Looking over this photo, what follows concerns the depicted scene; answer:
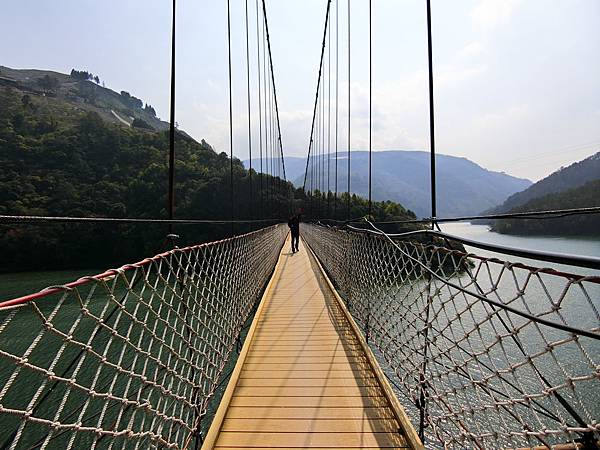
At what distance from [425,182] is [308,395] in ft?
549

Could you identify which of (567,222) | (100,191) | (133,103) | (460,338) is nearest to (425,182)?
(133,103)

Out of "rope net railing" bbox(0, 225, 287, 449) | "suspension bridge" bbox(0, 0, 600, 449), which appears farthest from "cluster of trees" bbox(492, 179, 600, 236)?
"rope net railing" bbox(0, 225, 287, 449)

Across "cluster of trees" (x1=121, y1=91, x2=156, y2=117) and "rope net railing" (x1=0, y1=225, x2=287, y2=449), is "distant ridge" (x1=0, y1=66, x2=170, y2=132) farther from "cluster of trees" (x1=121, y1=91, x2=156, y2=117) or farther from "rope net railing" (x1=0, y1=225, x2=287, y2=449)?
"rope net railing" (x1=0, y1=225, x2=287, y2=449)

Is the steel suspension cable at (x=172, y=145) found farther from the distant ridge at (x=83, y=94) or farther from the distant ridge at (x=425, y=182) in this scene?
the distant ridge at (x=425, y=182)

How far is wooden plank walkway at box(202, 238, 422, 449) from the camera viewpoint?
1240 mm

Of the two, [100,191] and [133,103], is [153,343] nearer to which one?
[100,191]

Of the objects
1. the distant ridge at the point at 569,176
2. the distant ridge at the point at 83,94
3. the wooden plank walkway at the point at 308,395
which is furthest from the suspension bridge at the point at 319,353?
the distant ridge at the point at 83,94

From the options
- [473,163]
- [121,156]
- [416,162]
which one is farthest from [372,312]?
[473,163]

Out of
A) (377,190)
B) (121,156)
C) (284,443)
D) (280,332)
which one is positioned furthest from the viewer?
(377,190)

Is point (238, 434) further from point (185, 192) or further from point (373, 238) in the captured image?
point (185, 192)

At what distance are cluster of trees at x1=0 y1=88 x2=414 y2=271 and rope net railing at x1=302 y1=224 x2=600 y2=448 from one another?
30.6ft

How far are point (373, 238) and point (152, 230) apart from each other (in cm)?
1211

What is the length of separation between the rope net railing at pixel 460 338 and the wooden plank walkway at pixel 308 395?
0.13 meters

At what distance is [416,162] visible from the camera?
183m
